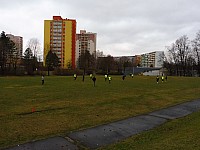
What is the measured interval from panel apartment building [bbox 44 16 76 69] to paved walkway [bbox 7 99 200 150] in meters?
109

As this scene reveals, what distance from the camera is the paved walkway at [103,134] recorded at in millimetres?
6056

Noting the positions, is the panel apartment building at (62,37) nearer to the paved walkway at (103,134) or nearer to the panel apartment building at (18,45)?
the panel apartment building at (18,45)

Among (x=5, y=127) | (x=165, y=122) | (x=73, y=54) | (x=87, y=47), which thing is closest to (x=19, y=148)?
(x=5, y=127)

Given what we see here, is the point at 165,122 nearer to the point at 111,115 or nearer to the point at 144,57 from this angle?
the point at 111,115

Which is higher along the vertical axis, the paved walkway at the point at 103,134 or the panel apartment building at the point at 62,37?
the panel apartment building at the point at 62,37

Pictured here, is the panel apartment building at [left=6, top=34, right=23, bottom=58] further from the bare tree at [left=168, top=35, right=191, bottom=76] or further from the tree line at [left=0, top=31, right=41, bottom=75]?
the bare tree at [left=168, top=35, right=191, bottom=76]

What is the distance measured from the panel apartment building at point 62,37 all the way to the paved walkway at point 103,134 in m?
109

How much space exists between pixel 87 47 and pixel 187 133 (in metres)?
145

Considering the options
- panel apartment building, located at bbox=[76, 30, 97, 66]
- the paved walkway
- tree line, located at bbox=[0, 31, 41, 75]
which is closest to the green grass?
the paved walkway

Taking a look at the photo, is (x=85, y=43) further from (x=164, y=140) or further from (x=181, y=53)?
(x=164, y=140)

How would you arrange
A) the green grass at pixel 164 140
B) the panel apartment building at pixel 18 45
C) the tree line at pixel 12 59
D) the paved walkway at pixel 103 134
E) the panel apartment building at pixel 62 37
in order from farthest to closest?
the panel apartment building at pixel 62 37
the panel apartment building at pixel 18 45
the tree line at pixel 12 59
the paved walkway at pixel 103 134
the green grass at pixel 164 140

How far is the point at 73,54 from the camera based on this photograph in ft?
388

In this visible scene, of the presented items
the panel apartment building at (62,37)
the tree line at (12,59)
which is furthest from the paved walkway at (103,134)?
the panel apartment building at (62,37)

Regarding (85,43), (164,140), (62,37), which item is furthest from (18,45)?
(164,140)
